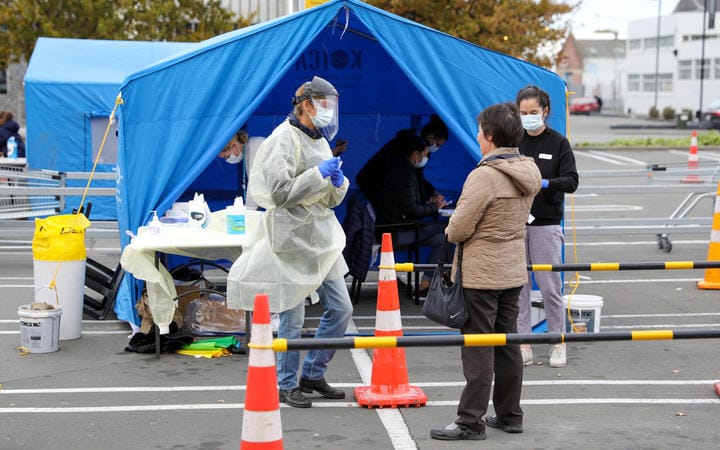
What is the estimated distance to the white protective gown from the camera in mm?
6023

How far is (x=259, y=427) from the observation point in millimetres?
4629

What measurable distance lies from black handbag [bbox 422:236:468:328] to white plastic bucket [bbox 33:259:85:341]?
3.54 m

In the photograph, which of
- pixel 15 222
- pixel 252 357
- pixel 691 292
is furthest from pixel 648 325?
pixel 15 222

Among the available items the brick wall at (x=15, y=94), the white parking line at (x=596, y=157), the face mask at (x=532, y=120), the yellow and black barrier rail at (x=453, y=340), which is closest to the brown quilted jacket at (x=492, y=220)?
the yellow and black barrier rail at (x=453, y=340)

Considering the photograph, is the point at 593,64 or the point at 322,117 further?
the point at 593,64

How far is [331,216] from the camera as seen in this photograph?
6402 millimetres

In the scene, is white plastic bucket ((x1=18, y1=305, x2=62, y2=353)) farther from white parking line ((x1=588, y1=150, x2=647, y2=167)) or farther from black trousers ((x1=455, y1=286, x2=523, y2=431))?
white parking line ((x1=588, y1=150, x2=647, y2=167))

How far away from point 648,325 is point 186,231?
4097mm

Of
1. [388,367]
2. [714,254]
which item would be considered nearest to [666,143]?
[714,254]

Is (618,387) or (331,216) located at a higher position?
(331,216)

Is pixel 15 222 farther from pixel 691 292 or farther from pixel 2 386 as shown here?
pixel 691 292

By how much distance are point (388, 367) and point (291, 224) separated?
1.06 metres

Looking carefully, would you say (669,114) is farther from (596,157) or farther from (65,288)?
(65,288)

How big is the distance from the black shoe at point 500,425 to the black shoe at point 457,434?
0.19 m
